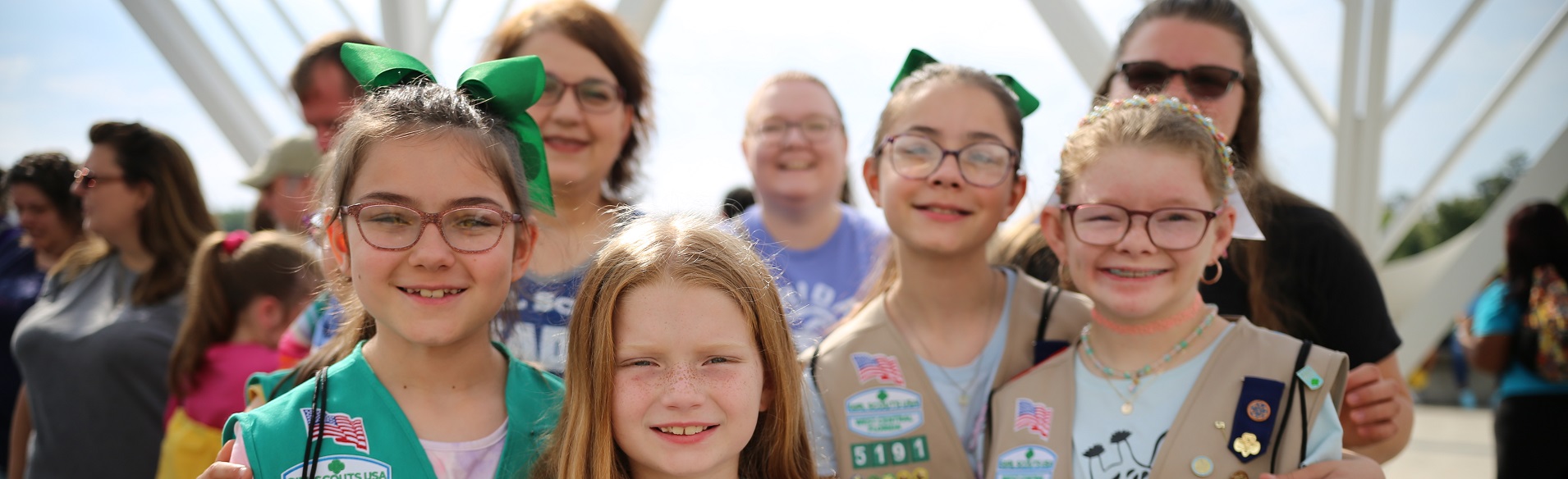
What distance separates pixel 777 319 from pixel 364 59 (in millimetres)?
995

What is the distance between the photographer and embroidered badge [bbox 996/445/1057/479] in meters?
1.92

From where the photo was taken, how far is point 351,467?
1.67 meters

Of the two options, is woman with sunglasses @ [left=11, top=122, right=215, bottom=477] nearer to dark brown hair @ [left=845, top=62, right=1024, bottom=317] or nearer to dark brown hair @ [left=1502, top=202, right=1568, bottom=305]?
dark brown hair @ [left=845, top=62, right=1024, bottom=317]

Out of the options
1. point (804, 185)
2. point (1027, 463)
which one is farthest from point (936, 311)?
point (804, 185)

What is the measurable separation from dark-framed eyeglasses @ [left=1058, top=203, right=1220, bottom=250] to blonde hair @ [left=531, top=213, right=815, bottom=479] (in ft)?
2.25

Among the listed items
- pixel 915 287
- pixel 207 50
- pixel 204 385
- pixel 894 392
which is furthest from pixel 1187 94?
pixel 207 50

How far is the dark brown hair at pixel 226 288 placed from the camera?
302 cm

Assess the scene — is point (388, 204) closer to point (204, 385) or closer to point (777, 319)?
point (777, 319)

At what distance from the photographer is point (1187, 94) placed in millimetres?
2377

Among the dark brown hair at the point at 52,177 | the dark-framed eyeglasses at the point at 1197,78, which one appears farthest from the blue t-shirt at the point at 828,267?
the dark brown hair at the point at 52,177

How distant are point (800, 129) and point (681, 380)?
→ 1963 mm

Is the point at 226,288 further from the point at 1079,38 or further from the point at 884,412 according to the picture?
the point at 1079,38

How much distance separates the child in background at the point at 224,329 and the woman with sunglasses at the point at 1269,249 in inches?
103

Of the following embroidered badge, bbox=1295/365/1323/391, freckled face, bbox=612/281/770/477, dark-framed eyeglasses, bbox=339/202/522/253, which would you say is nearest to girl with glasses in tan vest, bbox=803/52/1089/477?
freckled face, bbox=612/281/770/477
